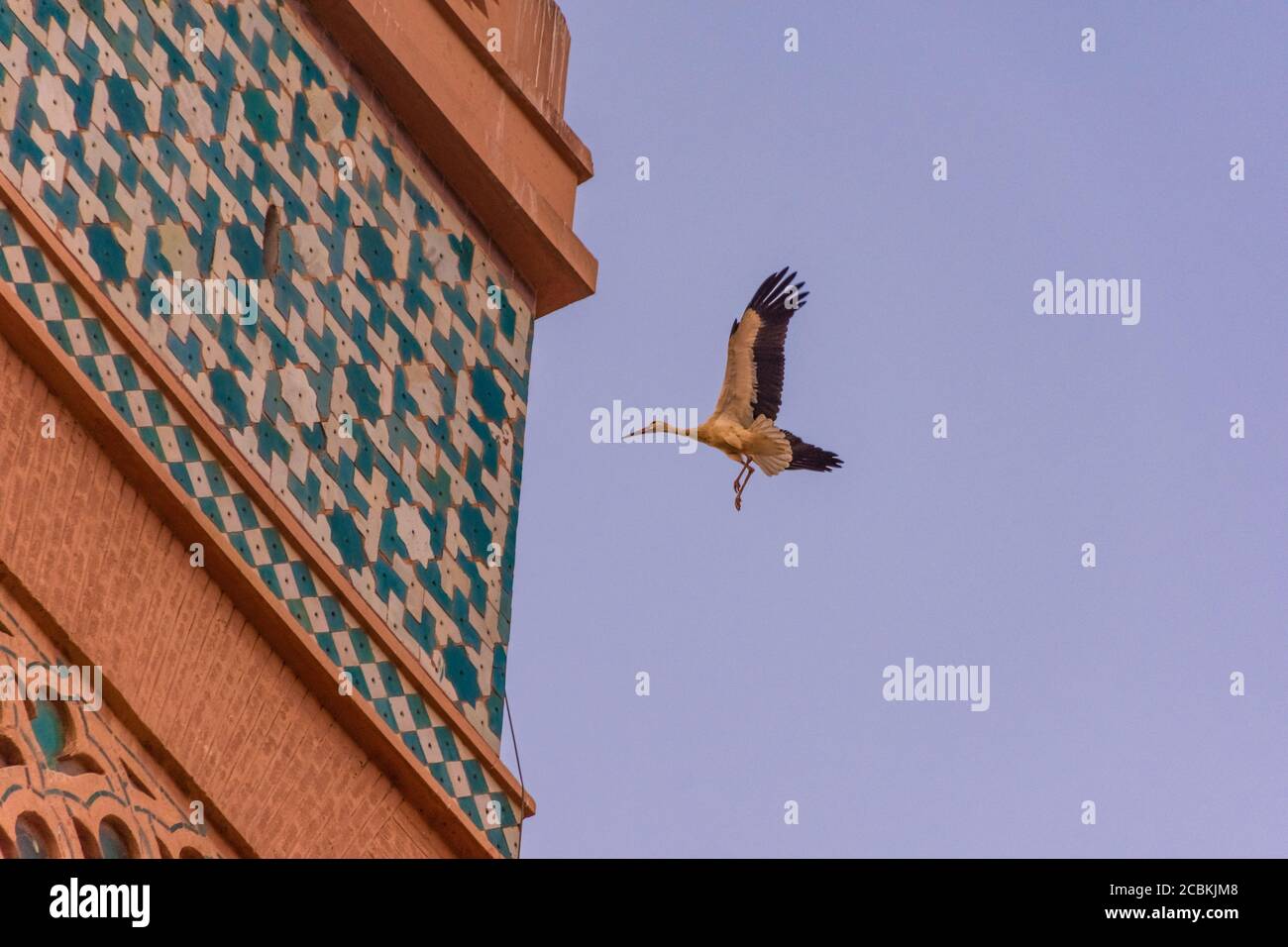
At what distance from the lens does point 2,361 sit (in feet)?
17.6

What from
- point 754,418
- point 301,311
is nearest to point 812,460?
point 754,418

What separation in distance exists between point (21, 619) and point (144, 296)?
837mm

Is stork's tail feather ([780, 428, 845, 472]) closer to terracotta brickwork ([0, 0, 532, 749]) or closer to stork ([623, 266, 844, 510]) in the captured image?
stork ([623, 266, 844, 510])

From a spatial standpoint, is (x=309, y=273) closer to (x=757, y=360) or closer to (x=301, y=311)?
(x=301, y=311)

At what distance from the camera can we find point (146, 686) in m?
5.56

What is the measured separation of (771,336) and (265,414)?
1.26 m

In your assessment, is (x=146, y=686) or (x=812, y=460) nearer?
(x=146, y=686)

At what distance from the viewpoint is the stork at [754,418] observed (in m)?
6.59

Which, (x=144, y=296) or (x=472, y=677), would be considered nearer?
(x=144, y=296)

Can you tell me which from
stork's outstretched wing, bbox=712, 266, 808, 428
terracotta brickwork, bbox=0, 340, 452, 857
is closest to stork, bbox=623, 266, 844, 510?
stork's outstretched wing, bbox=712, 266, 808, 428

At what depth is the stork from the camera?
21.6 ft
